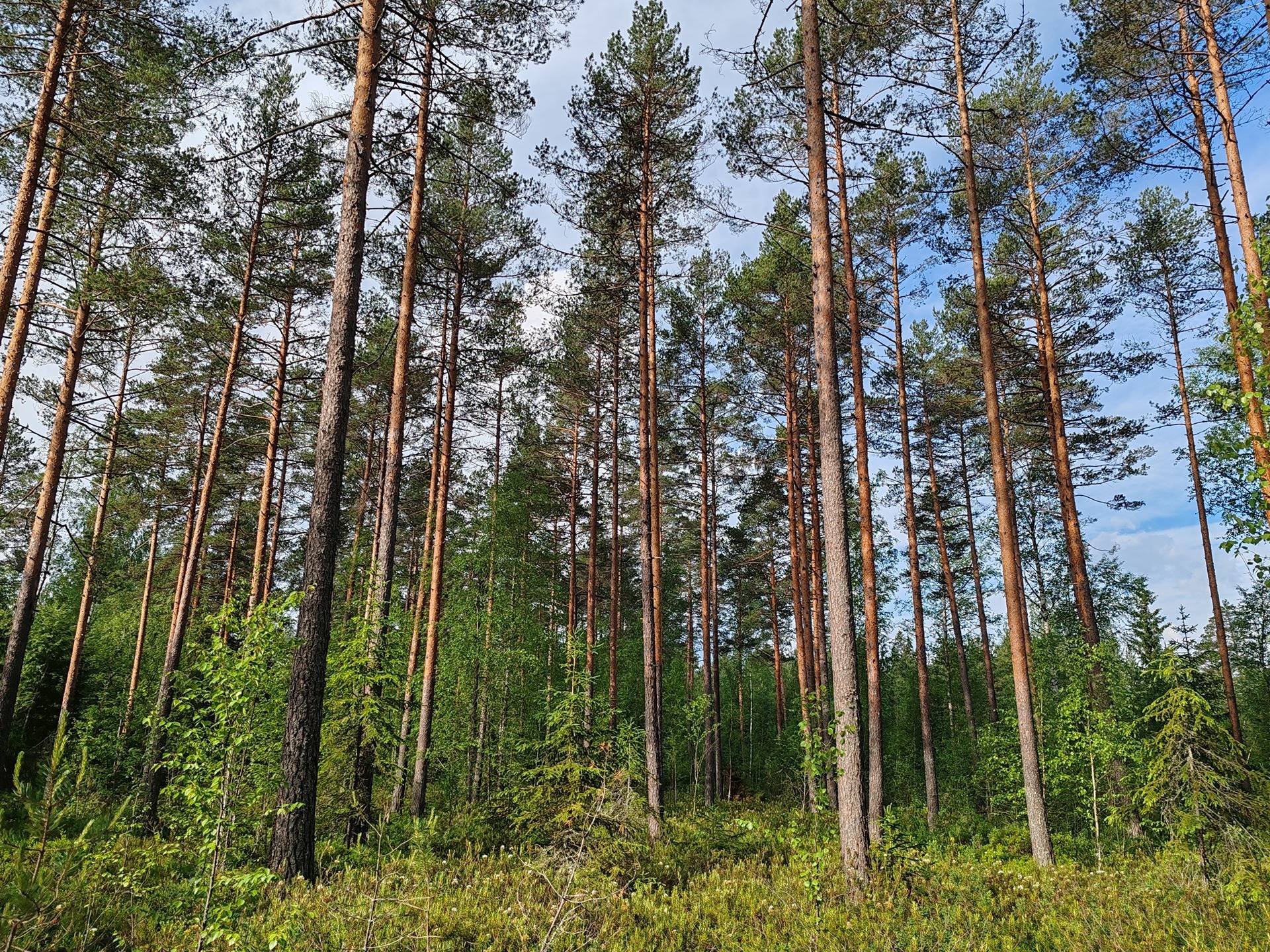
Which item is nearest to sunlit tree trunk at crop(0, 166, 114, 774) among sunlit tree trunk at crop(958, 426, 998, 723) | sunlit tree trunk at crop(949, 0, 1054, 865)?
sunlit tree trunk at crop(949, 0, 1054, 865)

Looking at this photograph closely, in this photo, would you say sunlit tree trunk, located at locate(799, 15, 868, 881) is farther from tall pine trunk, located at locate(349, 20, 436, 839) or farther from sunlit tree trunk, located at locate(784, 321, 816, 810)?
sunlit tree trunk, located at locate(784, 321, 816, 810)

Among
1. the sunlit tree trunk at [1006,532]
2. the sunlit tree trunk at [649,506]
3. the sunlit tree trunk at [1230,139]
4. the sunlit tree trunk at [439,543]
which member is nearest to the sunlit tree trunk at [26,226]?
the sunlit tree trunk at [439,543]

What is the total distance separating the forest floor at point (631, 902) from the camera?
16.1 ft

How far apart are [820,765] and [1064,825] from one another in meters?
17.0

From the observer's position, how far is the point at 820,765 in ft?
22.3

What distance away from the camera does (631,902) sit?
6.57 m

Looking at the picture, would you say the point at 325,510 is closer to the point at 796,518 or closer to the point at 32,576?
the point at 32,576

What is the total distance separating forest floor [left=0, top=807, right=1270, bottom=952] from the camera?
4898mm

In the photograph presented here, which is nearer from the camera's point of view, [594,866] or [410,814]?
[594,866]

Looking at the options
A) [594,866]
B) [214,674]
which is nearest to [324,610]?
[214,674]

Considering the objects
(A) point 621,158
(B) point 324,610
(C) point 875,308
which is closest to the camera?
(B) point 324,610

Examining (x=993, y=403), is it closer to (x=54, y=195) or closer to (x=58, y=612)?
(x=54, y=195)

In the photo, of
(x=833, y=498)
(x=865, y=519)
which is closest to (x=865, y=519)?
(x=865, y=519)

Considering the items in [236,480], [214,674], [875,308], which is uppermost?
[875,308]
